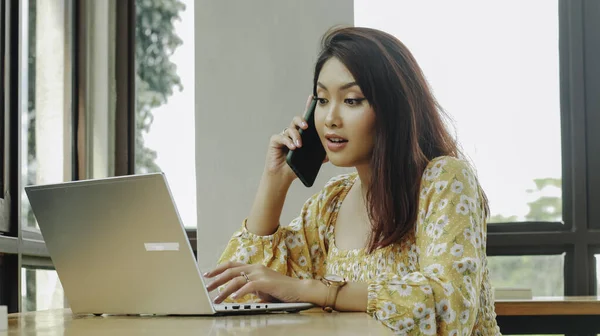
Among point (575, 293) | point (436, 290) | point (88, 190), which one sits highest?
point (88, 190)

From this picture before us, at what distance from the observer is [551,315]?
7.77ft

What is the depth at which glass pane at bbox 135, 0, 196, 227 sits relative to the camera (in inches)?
126

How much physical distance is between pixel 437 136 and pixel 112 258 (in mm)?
773

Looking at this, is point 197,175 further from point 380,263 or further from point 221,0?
point 380,263

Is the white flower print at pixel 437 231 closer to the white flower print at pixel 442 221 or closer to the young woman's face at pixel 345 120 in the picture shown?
the white flower print at pixel 442 221

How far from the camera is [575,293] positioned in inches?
123

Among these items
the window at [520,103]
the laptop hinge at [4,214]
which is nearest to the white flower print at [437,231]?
the laptop hinge at [4,214]

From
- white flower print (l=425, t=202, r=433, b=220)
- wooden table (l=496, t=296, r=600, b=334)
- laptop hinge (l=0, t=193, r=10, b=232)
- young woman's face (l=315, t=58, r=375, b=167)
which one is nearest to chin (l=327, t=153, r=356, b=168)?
young woman's face (l=315, t=58, r=375, b=167)

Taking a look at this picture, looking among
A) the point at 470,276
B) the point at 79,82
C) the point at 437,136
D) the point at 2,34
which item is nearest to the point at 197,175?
the point at 79,82

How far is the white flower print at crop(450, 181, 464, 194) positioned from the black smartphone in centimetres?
37

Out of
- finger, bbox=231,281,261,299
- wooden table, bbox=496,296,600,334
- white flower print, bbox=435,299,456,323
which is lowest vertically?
wooden table, bbox=496,296,600,334

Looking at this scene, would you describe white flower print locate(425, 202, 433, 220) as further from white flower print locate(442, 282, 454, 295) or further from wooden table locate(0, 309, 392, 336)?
wooden table locate(0, 309, 392, 336)

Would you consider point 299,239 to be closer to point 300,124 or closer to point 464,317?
point 300,124

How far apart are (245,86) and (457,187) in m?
1.46
